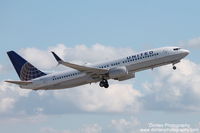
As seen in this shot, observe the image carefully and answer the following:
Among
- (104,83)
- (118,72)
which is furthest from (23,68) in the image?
(118,72)

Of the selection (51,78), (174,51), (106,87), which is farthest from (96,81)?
(174,51)

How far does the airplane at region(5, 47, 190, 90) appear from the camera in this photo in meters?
82.7

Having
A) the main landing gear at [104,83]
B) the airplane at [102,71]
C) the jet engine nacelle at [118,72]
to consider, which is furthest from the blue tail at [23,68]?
the jet engine nacelle at [118,72]

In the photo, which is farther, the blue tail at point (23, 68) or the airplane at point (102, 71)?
the blue tail at point (23, 68)

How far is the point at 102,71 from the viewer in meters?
84.6

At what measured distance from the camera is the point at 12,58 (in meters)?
97.9

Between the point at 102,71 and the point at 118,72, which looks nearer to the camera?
the point at 118,72

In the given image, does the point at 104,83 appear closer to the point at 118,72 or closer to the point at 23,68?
the point at 118,72

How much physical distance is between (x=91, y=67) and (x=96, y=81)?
3975mm

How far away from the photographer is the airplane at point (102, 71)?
8269cm

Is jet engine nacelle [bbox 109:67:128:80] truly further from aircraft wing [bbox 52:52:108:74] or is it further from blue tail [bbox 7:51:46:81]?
blue tail [bbox 7:51:46:81]

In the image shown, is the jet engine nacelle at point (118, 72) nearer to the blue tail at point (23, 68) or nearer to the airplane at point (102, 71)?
the airplane at point (102, 71)

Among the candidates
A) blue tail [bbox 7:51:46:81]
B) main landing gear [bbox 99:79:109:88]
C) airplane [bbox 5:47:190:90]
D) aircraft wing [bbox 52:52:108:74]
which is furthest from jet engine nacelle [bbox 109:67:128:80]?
blue tail [bbox 7:51:46:81]

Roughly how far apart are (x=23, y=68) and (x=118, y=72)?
21.3 m
